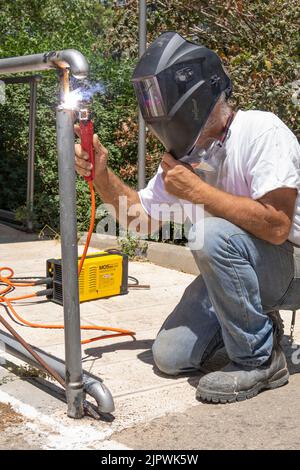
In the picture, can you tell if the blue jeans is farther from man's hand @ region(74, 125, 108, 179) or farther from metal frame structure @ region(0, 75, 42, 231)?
metal frame structure @ region(0, 75, 42, 231)

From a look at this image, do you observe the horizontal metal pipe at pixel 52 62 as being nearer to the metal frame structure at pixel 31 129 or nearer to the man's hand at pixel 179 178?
the man's hand at pixel 179 178

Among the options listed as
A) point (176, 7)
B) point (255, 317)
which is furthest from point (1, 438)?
point (176, 7)

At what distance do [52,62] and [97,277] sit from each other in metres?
2.24

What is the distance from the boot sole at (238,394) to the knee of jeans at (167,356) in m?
0.27

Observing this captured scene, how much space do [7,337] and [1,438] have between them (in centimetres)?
83

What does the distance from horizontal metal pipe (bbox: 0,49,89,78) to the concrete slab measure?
1265 millimetres

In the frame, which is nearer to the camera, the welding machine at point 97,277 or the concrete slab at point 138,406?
the concrete slab at point 138,406

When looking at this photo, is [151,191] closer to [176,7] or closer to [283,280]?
[283,280]

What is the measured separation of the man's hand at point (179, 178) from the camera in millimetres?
2930

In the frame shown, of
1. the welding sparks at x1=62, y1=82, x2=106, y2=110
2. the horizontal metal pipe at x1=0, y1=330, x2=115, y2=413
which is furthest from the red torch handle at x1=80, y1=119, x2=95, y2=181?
the horizontal metal pipe at x1=0, y1=330, x2=115, y2=413

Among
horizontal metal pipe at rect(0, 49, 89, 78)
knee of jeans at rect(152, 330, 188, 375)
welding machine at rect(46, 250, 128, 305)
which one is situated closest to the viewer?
horizontal metal pipe at rect(0, 49, 89, 78)

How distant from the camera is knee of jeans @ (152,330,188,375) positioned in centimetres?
333

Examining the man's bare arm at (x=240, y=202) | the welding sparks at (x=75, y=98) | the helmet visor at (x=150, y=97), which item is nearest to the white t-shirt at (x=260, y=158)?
the man's bare arm at (x=240, y=202)

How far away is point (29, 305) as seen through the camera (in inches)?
183
